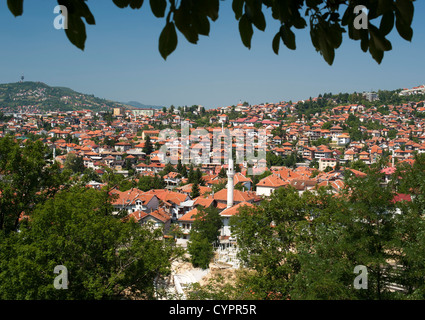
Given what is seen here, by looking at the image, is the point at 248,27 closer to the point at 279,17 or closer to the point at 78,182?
the point at 279,17

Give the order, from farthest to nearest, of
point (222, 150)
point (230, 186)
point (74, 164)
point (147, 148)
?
1. point (147, 148)
2. point (222, 150)
3. point (74, 164)
4. point (230, 186)

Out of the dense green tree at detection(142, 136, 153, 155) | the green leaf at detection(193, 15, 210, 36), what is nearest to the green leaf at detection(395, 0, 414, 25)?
the green leaf at detection(193, 15, 210, 36)

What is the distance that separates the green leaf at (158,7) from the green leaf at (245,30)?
0.64 ft

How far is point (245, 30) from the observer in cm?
88

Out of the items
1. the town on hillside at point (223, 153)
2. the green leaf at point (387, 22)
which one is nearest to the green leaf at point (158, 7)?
the green leaf at point (387, 22)

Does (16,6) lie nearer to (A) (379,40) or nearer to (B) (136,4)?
(B) (136,4)

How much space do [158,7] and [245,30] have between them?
218mm

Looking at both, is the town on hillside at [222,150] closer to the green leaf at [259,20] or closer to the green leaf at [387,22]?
the green leaf at [259,20]

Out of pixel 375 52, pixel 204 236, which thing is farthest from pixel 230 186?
pixel 375 52

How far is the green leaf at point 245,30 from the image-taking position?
0.88m

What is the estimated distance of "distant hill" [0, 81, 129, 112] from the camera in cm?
9827

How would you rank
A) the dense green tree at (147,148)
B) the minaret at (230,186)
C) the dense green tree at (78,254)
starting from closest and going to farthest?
the dense green tree at (78,254) → the minaret at (230,186) → the dense green tree at (147,148)
